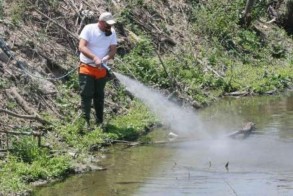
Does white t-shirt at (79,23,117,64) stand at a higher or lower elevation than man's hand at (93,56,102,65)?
higher

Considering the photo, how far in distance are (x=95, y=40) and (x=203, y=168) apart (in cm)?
281

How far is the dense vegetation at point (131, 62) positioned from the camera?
9.23 meters

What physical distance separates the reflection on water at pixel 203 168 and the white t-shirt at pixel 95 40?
152 centimetres

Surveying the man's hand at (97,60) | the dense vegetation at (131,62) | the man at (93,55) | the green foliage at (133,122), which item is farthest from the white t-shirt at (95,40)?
the green foliage at (133,122)

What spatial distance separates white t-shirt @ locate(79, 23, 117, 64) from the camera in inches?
402

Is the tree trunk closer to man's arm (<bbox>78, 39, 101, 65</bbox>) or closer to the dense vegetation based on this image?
the dense vegetation

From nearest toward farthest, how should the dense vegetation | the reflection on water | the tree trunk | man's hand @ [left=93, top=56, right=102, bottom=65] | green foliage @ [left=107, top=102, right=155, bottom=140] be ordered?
the reflection on water, the dense vegetation, man's hand @ [left=93, top=56, right=102, bottom=65], green foliage @ [left=107, top=102, right=155, bottom=140], the tree trunk

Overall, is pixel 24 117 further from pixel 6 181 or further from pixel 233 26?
pixel 233 26

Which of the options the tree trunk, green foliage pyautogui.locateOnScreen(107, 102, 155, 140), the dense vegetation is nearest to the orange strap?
the dense vegetation

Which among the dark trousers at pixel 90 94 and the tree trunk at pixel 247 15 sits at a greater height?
the tree trunk at pixel 247 15

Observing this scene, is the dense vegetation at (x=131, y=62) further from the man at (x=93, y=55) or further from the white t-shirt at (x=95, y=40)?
the white t-shirt at (x=95, y=40)

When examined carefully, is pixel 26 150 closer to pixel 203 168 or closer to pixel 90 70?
pixel 90 70

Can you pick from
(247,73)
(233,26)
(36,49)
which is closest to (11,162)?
(36,49)

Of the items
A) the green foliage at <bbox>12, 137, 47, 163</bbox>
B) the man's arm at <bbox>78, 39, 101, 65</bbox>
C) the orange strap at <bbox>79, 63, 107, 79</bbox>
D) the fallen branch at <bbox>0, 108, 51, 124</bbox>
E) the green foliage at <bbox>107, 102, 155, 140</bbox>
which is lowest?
the green foliage at <bbox>107, 102, 155, 140</bbox>
